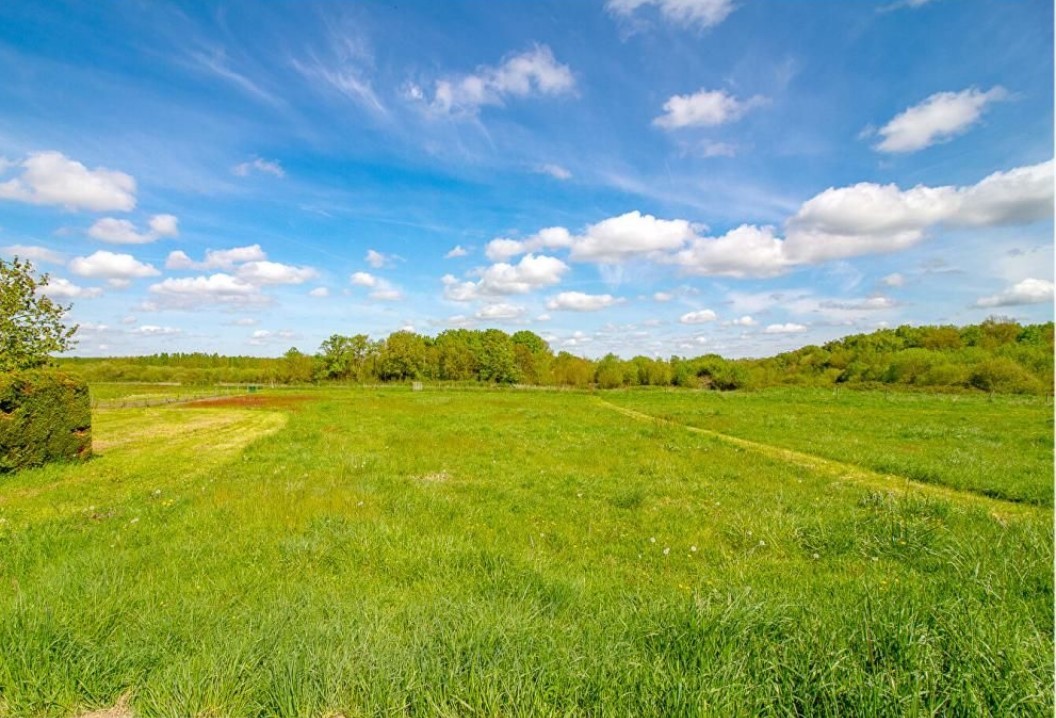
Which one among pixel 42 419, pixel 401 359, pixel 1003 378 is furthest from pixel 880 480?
pixel 401 359

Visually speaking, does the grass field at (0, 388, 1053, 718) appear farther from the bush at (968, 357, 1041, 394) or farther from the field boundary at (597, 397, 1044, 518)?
the bush at (968, 357, 1041, 394)

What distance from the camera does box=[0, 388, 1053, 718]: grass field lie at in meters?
2.87

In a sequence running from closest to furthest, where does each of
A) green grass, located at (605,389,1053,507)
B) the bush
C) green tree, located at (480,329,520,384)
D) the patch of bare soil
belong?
the patch of bare soil → green grass, located at (605,389,1053,507) → the bush → green tree, located at (480,329,520,384)

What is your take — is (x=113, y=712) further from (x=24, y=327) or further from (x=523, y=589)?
(x=24, y=327)

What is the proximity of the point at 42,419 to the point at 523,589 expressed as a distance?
15.7 meters

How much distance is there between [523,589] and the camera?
201 inches

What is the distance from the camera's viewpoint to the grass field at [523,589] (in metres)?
2.87

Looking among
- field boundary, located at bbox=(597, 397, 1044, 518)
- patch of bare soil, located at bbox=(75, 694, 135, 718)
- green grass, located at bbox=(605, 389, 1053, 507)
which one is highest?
patch of bare soil, located at bbox=(75, 694, 135, 718)

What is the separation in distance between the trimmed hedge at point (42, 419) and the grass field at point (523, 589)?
87cm

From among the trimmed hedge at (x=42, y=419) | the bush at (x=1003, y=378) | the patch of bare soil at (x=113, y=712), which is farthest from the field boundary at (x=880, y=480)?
the bush at (x=1003, y=378)

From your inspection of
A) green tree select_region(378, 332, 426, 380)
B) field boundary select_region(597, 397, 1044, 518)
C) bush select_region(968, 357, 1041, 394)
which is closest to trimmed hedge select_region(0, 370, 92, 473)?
field boundary select_region(597, 397, 1044, 518)

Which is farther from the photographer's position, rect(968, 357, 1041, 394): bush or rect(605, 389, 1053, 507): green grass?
rect(968, 357, 1041, 394): bush

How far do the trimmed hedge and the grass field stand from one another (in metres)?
0.87

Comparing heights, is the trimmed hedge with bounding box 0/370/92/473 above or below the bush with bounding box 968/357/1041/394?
below
